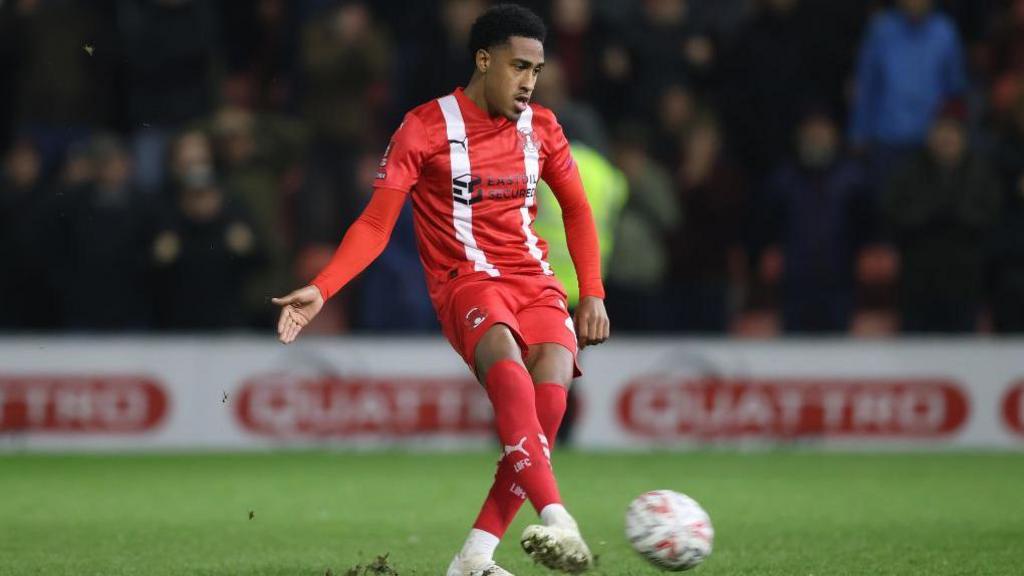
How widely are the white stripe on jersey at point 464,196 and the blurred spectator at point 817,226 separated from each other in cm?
723

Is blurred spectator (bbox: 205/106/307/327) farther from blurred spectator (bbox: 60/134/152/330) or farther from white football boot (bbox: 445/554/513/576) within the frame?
white football boot (bbox: 445/554/513/576)

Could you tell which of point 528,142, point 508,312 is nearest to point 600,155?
point 528,142

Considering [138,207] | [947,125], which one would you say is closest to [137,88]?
[138,207]

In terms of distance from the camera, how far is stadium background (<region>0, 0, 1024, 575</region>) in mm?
12133

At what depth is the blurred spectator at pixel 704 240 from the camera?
12906mm

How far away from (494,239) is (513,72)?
1.93 ft

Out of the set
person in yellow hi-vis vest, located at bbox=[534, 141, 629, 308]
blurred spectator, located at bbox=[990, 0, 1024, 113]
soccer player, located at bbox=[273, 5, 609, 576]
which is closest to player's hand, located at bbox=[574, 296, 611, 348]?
soccer player, located at bbox=[273, 5, 609, 576]

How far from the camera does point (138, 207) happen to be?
40.7 ft

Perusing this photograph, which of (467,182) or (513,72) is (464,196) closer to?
(467,182)

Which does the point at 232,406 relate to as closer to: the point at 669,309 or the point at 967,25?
the point at 669,309

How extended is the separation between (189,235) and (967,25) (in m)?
6.79

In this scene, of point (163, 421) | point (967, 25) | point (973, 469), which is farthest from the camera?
point (967, 25)

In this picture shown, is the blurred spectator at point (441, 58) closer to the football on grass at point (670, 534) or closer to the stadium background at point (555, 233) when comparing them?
the stadium background at point (555, 233)

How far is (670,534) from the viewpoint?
547 cm
